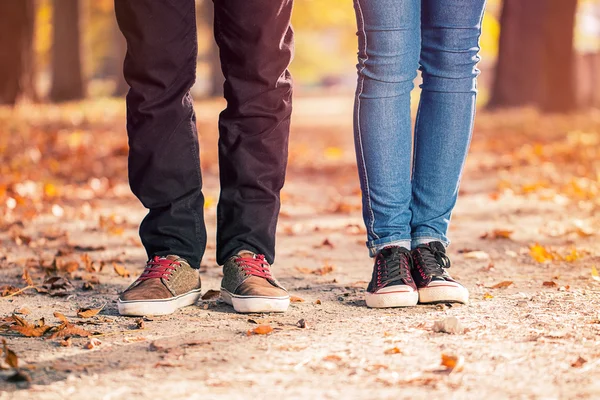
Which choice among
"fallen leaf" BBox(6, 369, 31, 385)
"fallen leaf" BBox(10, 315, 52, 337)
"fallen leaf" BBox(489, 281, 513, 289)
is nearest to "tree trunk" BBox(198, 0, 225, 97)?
"fallen leaf" BBox(489, 281, 513, 289)

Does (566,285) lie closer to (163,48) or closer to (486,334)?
(486,334)

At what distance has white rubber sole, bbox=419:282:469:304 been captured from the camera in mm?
3418

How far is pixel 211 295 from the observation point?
3.70 meters

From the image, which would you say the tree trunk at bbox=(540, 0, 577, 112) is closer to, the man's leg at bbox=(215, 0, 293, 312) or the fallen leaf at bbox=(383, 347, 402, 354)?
the man's leg at bbox=(215, 0, 293, 312)

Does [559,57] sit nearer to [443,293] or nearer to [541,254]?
[541,254]

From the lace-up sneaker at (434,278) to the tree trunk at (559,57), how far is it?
13164 millimetres

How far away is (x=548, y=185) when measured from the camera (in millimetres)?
7645

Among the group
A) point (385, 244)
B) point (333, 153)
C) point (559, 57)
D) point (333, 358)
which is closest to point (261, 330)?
point (333, 358)

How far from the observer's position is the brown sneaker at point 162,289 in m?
3.32

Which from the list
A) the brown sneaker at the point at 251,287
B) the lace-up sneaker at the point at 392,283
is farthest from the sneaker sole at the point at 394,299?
the brown sneaker at the point at 251,287

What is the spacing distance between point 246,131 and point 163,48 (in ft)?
1.48

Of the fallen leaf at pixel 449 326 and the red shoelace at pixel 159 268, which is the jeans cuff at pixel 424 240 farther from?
the red shoelace at pixel 159 268

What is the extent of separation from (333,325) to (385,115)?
86 cm

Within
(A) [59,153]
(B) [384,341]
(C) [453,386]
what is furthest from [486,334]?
(A) [59,153]
